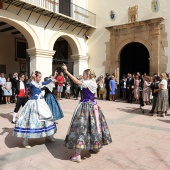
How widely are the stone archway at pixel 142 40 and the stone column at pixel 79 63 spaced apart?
1.51m

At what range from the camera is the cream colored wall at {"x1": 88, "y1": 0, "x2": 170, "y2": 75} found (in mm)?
12586

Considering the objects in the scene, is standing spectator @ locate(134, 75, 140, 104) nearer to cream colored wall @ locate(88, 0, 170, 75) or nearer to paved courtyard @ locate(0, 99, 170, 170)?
cream colored wall @ locate(88, 0, 170, 75)

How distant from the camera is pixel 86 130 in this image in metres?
3.67

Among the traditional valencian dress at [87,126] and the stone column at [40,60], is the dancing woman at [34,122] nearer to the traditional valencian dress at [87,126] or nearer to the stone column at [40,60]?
the traditional valencian dress at [87,126]

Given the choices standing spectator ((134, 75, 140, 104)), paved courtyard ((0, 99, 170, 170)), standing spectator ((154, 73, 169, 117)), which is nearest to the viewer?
paved courtyard ((0, 99, 170, 170))

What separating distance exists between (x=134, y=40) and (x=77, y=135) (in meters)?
10.5

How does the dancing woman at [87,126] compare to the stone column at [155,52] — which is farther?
the stone column at [155,52]

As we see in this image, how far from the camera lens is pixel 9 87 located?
10641mm

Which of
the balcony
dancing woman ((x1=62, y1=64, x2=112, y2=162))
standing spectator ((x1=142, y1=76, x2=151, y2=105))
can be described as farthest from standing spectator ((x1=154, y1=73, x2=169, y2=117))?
the balcony

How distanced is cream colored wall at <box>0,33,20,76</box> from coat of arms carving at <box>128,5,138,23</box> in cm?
880

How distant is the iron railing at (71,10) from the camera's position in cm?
1194

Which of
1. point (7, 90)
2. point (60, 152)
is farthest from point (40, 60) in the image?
point (60, 152)

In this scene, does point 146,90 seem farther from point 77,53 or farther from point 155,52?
point 77,53

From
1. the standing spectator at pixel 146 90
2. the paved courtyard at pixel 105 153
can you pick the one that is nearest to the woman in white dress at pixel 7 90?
the paved courtyard at pixel 105 153
